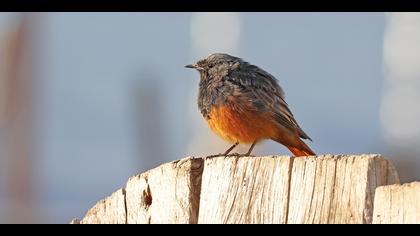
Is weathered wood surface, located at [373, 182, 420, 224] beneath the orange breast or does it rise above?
beneath

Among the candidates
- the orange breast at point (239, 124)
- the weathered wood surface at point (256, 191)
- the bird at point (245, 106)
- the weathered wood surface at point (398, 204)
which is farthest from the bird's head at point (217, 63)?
the weathered wood surface at point (398, 204)

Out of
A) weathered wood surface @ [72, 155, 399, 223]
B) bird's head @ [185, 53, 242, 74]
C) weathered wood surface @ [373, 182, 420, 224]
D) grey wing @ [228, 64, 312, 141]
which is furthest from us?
bird's head @ [185, 53, 242, 74]

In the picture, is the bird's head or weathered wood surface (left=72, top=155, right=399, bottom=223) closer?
weathered wood surface (left=72, top=155, right=399, bottom=223)

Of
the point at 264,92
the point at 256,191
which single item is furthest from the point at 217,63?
the point at 256,191

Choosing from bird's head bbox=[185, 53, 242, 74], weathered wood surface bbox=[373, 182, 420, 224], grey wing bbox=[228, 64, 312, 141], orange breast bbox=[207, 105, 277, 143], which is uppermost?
bird's head bbox=[185, 53, 242, 74]

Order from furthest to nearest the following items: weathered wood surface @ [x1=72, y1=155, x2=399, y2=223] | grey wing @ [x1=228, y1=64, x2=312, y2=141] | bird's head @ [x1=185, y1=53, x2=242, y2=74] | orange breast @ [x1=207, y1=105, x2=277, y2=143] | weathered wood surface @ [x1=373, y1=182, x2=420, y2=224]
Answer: bird's head @ [x1=185, y1=53, x2=242, y2=74]
grey wing @ [x1=228, y1=64, x2=312, y2=141]
orange breast @ [x1=207, y1=105, x2=277, y2=143]
weathered wood surface @ [x1=72, y1=155, x2=399, y2=223]
weathered wood surface @ [x1=373, y1=182, x2=420, y2=224]

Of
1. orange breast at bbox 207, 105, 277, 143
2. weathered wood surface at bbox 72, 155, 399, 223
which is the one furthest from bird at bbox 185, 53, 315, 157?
weathered wood surface at bbox 72, 155, 399, 223

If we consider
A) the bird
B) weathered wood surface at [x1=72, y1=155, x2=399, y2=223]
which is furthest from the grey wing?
weathered wood surface at [x1=72, y1=155, x2=399, y2=223]

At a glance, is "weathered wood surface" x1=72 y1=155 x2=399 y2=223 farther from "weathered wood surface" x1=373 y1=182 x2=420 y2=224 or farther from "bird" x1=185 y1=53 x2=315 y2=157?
"bird" x1=185 y1=53 x2=315 y2=157

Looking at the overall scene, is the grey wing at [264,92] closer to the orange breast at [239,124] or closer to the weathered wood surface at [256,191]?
the orange breast at [239,124]
